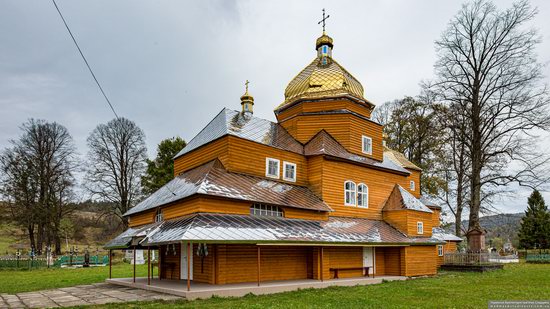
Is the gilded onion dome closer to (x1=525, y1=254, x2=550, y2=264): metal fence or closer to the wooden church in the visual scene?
the wooden church

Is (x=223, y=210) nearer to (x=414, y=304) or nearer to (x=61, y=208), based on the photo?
(x=414, y=304)

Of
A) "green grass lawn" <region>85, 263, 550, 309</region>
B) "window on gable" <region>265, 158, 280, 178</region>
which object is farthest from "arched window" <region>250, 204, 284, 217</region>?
"green grass lawn" <region>85, 263, 550, 309</region>

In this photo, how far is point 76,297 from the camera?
12.7 meters

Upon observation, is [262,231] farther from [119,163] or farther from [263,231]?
[119,163]

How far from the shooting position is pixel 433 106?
3134cm

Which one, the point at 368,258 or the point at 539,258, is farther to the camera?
the point at 539,258

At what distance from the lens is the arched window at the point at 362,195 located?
817 inches

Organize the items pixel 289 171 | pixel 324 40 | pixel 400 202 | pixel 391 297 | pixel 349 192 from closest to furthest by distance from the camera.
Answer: pixel 391 297 → pixel 289 171 → pixel 349 192 → pixel 400 202 → pixel 324 40

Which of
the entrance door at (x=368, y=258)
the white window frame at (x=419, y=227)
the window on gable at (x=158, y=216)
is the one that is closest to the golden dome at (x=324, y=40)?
the white window frame at (x=419, y=227)

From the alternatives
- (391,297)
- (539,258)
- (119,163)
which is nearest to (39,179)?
(119,163)

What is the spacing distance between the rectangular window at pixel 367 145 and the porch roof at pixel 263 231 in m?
4.61

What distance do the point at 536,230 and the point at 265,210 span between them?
40.4m

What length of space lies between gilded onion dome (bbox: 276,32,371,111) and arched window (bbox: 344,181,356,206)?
194 inches

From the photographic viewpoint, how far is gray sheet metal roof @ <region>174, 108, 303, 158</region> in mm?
17953
